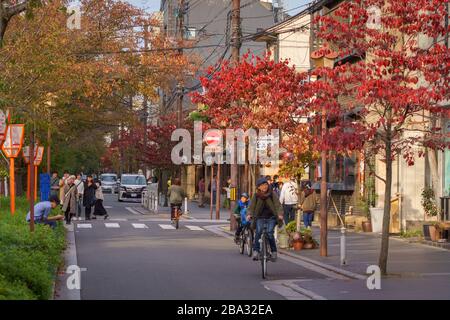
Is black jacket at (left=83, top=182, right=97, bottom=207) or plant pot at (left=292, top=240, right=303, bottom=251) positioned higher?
black jacket at (left=83, top=182, right=97, bottom=207)

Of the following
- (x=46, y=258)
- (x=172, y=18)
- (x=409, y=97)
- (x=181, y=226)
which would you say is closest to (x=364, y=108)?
(x=409, y=97)

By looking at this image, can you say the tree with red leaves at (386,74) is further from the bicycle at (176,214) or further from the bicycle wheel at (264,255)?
the bicycle at (176,214)

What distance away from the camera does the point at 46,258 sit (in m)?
16.5

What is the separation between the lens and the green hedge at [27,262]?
12.2 m

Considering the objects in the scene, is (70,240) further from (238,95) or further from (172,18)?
(172,18)

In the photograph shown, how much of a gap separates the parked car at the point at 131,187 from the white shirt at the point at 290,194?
35.6m

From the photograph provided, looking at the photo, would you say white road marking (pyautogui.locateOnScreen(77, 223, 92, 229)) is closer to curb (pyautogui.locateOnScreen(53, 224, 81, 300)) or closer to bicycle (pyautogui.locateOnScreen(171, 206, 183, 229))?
bicycle (pyautogui.locateOnScreen(171, 206, 183, 229))

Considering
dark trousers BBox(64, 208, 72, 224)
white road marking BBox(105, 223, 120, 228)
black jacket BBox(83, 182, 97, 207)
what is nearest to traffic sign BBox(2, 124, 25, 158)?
dark trousers BBox(64, 208, 72, 224)

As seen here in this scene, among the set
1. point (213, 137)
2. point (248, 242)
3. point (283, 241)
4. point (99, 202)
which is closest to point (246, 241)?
point (248, 242)

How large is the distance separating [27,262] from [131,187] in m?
52.1

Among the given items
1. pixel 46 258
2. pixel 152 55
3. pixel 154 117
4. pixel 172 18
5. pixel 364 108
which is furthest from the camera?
pixel 172 18

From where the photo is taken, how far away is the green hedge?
1216 centimetres

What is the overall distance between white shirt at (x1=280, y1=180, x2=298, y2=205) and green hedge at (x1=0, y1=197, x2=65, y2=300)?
11196mm
